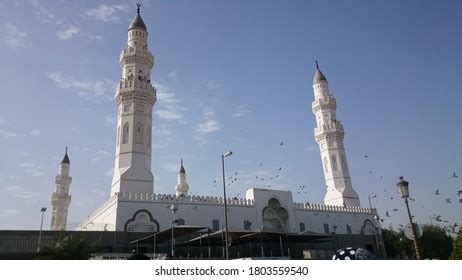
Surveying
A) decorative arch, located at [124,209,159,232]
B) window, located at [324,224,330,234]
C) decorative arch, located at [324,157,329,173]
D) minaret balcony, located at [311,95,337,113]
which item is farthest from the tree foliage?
decorative arch, located at [124,209,159,232]

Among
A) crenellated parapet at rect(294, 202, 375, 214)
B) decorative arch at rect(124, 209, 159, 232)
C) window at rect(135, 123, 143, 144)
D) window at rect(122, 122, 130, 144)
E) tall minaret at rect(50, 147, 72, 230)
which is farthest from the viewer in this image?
tall minaret at rect(50, 147, 72, 230)

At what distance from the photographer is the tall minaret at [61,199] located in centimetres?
5275

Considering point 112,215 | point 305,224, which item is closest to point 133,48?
point 112,215

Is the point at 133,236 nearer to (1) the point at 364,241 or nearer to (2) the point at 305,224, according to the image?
(2) the point at 305,224

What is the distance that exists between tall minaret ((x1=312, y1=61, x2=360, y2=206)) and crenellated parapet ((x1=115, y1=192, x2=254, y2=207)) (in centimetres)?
1456

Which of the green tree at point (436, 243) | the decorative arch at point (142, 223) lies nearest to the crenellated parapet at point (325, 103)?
the green tree at point (436, 243)

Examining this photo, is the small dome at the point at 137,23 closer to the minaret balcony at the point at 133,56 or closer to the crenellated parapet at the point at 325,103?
the minaret balcony at the point at 133,56

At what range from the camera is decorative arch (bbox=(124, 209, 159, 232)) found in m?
32.8

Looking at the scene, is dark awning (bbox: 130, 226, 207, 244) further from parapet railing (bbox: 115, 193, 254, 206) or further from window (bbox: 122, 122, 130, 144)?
window (bbox: 122, 122, 130, 144)

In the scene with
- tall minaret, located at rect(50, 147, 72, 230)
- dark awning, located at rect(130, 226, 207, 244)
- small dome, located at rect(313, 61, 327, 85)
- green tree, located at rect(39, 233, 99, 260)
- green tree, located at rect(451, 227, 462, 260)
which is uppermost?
small dome, located at rect(313, 61, 327, 85)

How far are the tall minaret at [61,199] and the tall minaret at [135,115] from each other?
64.2 ft

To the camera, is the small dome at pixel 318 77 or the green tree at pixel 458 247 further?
the small dome at pixel 318 77

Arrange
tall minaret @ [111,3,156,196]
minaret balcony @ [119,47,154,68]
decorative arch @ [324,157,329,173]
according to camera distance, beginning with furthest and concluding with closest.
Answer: decorative arch @ [324,157,329,173]
minaret balcony @ [119,47,154,68]
tall minaret @ [111,3,156,196]
